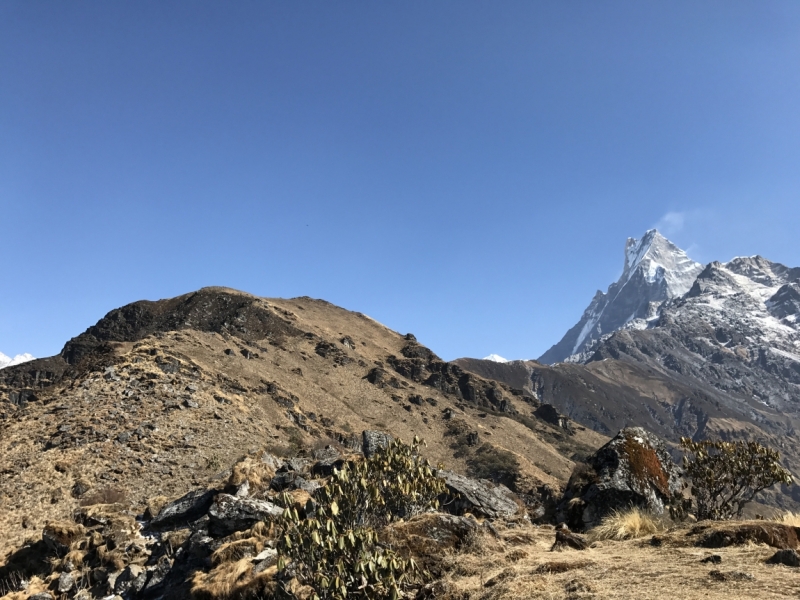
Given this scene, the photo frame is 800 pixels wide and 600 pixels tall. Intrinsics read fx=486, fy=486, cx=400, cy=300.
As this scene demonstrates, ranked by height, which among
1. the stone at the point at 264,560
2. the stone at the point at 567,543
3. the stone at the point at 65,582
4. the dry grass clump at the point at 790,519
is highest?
the dry grass clump at the point at 790,519

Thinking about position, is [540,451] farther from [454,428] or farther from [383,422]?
[383,422]

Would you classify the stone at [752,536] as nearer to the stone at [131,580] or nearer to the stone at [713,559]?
the stone at [713,559]

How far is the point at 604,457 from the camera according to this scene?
1734 centimetres

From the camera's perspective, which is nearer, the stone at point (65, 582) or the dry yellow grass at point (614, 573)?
the dry yellow grass at point (614, 573)

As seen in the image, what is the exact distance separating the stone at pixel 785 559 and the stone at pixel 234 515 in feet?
38.8

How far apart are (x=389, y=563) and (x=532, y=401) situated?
386 feet

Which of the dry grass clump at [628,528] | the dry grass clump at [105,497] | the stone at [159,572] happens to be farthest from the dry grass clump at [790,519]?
the dry grass clump at [105,497]

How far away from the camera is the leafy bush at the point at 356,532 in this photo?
7.32 meters

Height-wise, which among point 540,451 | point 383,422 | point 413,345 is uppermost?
point 413,345

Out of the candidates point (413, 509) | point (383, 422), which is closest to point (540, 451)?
point (383, 422)

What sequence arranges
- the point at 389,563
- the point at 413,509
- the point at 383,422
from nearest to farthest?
the point at 389,563
the point at 413,509
the point at 383,422

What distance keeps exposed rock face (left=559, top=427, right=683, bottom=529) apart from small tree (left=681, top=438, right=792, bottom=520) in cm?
149

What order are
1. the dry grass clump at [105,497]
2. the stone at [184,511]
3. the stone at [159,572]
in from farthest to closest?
the dry grass clump at [105,497], the stone at [184,511], the stone at [159,572]

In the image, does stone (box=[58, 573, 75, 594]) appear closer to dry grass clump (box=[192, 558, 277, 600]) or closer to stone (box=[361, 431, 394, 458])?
dry grass clump (box=[192, 558, 277, 600])
